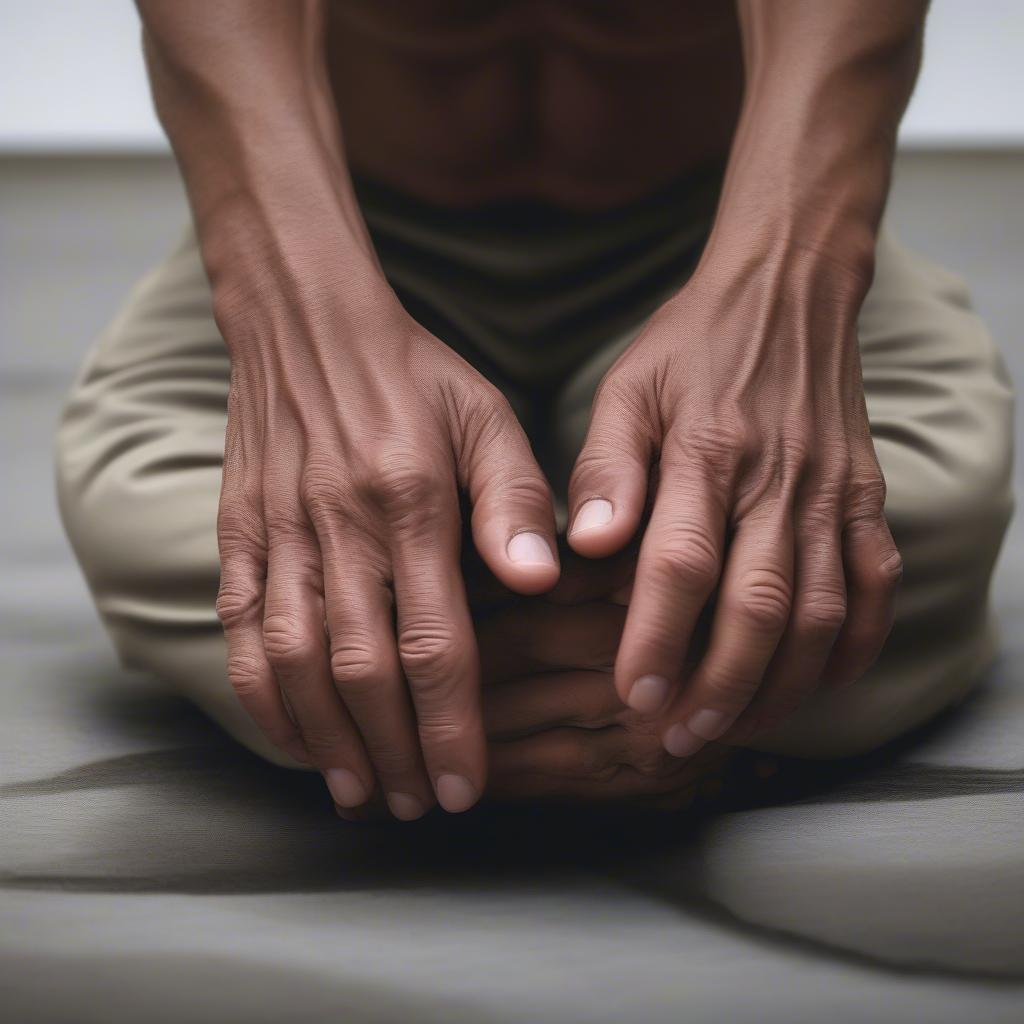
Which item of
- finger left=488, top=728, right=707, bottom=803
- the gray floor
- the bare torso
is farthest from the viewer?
the bare torso

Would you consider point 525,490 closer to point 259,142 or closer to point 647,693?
point 647,693

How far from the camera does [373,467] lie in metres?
0.42

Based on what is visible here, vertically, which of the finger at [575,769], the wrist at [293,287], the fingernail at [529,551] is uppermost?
the wrist at [293,287]

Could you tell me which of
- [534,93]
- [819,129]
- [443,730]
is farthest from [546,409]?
[443,730]

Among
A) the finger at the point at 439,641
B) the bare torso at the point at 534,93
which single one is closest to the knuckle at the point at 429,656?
the finger at the point at 439,641

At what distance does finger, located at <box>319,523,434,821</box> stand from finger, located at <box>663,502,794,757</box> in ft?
0.28

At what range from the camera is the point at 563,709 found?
1.51 feet

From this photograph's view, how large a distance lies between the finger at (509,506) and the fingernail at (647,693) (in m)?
0.04

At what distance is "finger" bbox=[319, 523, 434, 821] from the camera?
405mm

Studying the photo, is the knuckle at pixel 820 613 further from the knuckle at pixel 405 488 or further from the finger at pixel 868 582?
the knuckle at pixel 405 488

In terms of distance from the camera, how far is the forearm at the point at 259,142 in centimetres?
50

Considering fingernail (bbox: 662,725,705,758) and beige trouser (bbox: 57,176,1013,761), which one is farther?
beige trouser (bbox: 57,176,1013,761)

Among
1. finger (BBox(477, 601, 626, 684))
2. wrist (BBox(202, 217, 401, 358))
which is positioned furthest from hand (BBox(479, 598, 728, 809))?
wrist (BBox(202, 217, 401, 358))

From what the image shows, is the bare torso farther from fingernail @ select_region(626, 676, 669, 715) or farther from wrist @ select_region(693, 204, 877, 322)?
fingernail @ select_region(626, 676, 669, 715)
